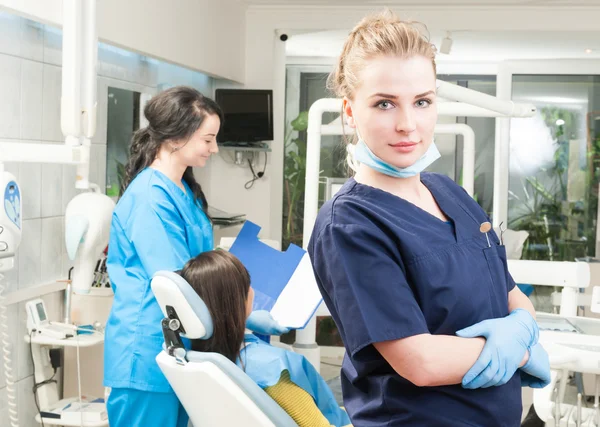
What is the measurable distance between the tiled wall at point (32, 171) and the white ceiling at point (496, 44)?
253 centimetres

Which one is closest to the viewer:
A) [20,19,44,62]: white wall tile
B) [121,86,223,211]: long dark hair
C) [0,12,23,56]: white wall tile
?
[121,86,223,211]: long dark hair

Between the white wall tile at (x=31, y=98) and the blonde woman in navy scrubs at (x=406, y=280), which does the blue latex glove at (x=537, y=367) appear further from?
the white wall tile at (x=31, y=98)

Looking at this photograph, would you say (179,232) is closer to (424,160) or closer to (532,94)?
(424,160)

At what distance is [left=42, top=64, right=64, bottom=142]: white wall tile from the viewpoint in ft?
9.85

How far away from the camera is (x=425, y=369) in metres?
1.02

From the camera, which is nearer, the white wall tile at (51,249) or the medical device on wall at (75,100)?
the medical device on wall at (75,100)

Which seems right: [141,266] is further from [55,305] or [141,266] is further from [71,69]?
[55,305]

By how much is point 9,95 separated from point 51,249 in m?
0.65

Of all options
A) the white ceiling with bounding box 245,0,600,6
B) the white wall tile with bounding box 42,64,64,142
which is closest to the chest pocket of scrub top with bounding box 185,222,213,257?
the white wall tile with bounding box 42,64,64,142

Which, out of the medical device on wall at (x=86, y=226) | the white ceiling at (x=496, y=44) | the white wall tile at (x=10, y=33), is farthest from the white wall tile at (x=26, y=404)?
the white ceiling at (x=496, y=44)

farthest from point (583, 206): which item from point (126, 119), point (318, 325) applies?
point (126, 119)

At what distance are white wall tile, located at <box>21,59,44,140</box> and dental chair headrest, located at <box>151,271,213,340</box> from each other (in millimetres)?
1397

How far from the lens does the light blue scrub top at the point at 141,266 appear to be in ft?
7.32

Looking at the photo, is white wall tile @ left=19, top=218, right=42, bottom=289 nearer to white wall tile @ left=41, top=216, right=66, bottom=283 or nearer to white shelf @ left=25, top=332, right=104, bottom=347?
white wall tile @ left=41, top=216, right=66, bottom=283
